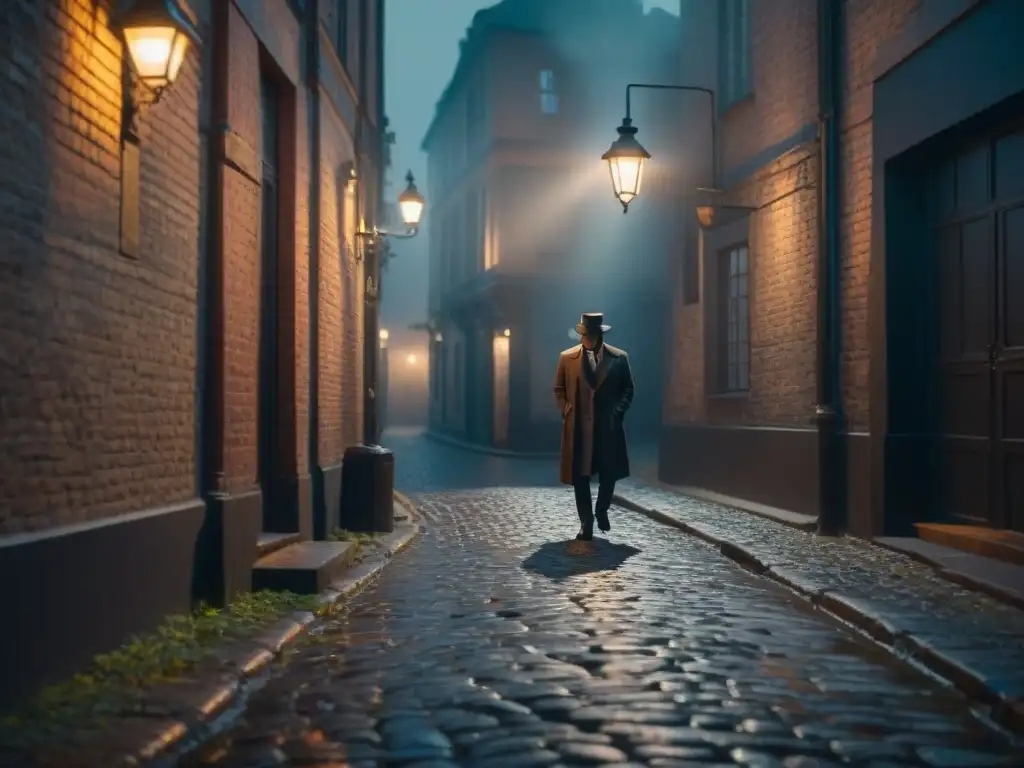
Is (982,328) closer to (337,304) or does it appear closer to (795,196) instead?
(795,196)

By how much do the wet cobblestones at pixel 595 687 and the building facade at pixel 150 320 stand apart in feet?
2.88

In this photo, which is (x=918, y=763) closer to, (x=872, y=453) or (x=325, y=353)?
(x=872, y=453)

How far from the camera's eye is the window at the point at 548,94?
2803 centimetres

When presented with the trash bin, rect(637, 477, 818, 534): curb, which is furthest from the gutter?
rect(637, 477, 818, 534): curb

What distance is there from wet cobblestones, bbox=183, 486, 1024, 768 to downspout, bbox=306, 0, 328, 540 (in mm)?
2337

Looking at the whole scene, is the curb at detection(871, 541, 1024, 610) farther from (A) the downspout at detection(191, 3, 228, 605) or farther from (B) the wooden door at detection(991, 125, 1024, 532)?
(A) the downspout at detection(191, 3, 228, 605)

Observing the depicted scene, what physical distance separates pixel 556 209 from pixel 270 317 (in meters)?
19.2

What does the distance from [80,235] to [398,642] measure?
251 centimetres

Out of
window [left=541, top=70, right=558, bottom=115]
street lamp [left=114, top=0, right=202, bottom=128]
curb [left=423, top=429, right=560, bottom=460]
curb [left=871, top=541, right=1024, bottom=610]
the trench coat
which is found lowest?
curb [left=423, top=429, right=560, bottom=460]

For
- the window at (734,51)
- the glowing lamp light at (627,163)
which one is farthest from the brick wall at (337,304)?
the window at (734,51)

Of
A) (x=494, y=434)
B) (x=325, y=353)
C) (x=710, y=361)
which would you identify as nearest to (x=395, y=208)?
(x=494, y=434)

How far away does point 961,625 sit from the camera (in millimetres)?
5957

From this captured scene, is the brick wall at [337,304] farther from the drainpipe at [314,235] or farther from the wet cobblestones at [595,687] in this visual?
the wet cobblestones at [595,687]

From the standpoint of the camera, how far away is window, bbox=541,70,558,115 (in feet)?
92.0
